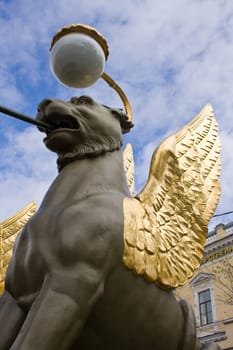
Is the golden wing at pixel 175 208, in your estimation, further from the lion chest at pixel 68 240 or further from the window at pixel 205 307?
the window at pixel 205 307

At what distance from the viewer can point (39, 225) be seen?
76.5 inches

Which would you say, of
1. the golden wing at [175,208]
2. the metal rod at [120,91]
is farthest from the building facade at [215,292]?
the metal rod at [120,91]

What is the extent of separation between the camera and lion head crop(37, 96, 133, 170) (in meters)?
2.13

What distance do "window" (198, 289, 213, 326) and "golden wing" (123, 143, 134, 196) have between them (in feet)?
50.9

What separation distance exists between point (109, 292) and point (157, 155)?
0.74 metres

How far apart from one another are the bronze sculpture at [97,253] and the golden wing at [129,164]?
0.77m

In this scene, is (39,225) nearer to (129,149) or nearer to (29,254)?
(29,254)

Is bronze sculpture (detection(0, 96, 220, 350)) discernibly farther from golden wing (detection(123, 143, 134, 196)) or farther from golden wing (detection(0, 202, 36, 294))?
golden wing (detection(0, 202, 36, 294))

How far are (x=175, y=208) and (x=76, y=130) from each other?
594mm

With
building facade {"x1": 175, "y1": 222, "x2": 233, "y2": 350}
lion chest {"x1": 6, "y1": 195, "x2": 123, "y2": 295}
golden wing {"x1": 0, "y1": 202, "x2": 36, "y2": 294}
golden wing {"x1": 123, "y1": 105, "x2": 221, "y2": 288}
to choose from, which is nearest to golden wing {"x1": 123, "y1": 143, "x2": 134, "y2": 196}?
golden wing {"x1": 123, "y1": 105, "x2": 221, "y2": 288}

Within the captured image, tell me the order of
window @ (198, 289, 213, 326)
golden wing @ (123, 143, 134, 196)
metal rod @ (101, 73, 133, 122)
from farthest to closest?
window @ (198, 289, 213, 326) < golden wing @ (123, 143, 134, 196) < metal rod @ (101, 73, 133, 122)

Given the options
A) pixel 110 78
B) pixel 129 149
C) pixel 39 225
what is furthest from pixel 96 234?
pixel 129 149

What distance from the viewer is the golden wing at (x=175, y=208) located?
1.99 meters

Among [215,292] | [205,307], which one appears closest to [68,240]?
[215,292]
